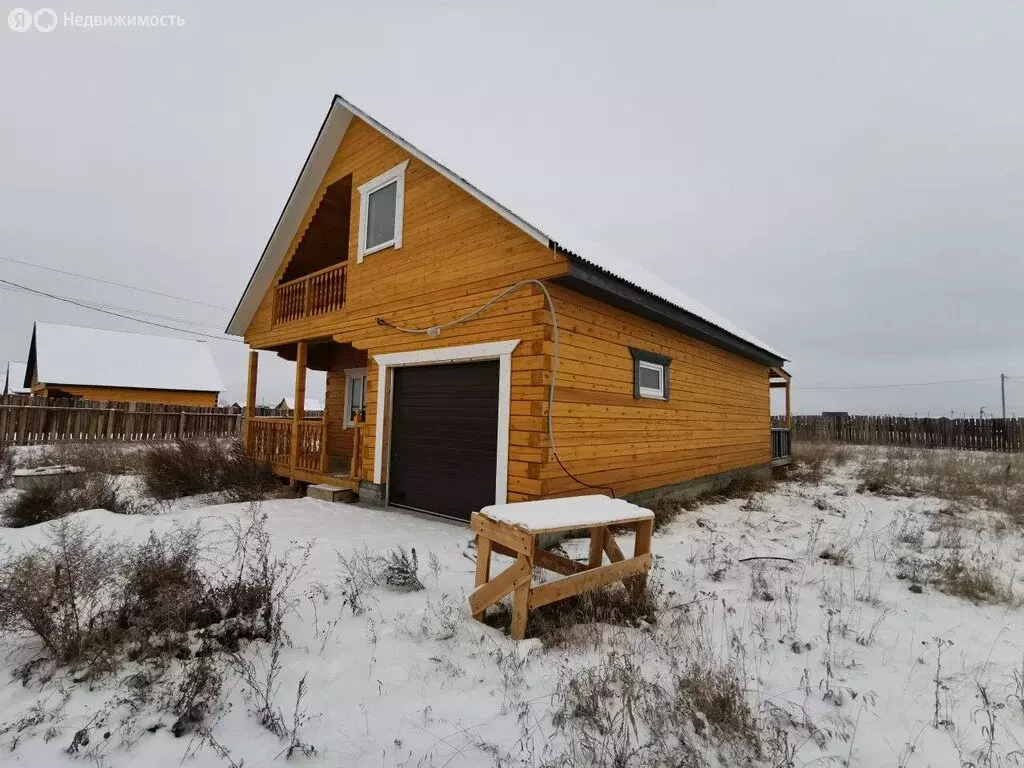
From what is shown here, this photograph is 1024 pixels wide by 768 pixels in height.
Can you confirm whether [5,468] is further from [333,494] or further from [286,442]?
[333,494]

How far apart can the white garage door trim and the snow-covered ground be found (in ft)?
4.62

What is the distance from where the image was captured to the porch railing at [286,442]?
1004 centimetres

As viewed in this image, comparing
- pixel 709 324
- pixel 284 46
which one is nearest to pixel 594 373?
pixel 709 324

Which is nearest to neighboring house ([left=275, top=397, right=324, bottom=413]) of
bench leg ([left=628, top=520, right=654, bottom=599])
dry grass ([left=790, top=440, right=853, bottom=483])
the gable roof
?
the gable roof

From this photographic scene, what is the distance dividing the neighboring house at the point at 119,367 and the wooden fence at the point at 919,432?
1486 inches

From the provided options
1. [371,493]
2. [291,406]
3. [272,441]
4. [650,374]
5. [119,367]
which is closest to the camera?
[371,493]

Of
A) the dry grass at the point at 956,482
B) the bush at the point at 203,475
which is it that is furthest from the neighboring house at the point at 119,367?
the dry grass at the point at 956,482

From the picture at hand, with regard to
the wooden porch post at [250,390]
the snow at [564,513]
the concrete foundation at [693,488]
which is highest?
the wooden porch post at [250,390]

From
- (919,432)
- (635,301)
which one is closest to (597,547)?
(635,301)

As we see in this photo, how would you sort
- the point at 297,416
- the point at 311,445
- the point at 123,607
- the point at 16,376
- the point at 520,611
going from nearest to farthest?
the point at 123,607
the point at 520,611
the point at 311,445
the point at 297,416
the point at 16,376

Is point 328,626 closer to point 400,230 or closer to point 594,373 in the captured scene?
point 594,373

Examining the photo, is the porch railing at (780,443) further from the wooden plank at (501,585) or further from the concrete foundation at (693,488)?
the wooden plank at (501,585)

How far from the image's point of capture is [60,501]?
7.22 meters

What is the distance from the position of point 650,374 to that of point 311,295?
766 centimetres
